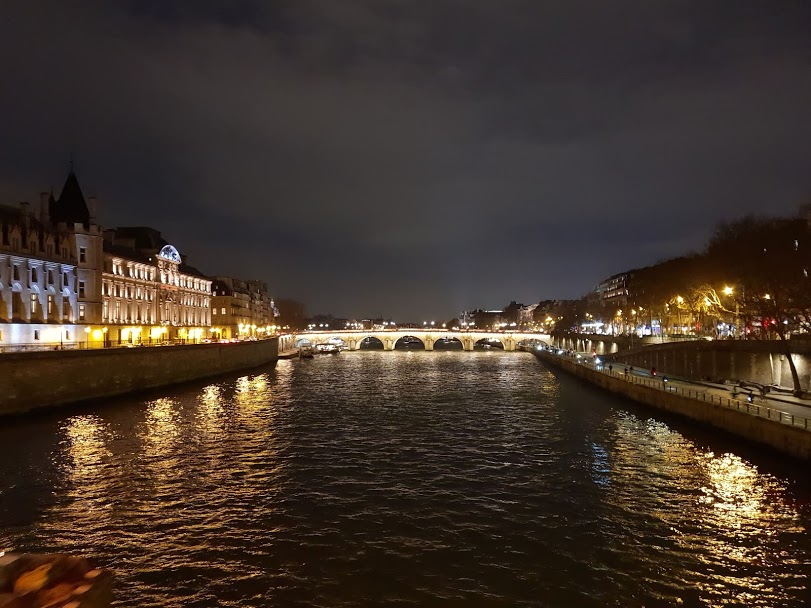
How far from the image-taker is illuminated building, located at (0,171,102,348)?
175 ft

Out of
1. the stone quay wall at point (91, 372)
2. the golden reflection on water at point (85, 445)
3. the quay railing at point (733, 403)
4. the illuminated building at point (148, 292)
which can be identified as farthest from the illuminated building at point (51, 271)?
the quay railing at point (733, 403)

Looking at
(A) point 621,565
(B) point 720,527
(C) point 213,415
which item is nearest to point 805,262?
(B) point 720,527

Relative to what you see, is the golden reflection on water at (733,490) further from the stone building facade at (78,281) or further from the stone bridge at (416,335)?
the stone bridge at (416,335)

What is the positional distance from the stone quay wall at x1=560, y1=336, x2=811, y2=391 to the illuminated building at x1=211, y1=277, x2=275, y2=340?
3248 inches

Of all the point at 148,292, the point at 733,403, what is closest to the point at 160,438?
the point at 733,403

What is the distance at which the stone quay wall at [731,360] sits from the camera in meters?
43.9

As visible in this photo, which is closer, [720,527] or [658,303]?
[720,527]

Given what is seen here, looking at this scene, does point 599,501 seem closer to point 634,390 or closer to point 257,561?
point 257,561

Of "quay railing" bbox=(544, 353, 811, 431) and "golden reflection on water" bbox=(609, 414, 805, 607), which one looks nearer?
"golden reflection on water" bbox=(609, 414, 805, 607)

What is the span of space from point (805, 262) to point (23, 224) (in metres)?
70.2

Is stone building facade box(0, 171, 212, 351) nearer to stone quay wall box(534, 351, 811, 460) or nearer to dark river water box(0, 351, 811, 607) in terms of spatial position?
dark river water box(0, 351, 811, 607)

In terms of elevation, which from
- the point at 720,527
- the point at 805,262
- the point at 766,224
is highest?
the point at 766,224

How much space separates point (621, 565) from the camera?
16.7 m

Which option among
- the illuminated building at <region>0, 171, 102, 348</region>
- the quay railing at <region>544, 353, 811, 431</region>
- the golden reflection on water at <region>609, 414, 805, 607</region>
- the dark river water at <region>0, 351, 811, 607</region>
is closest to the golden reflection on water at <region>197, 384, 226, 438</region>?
the dark river water at <region>0, 351, 811, 607</region>
